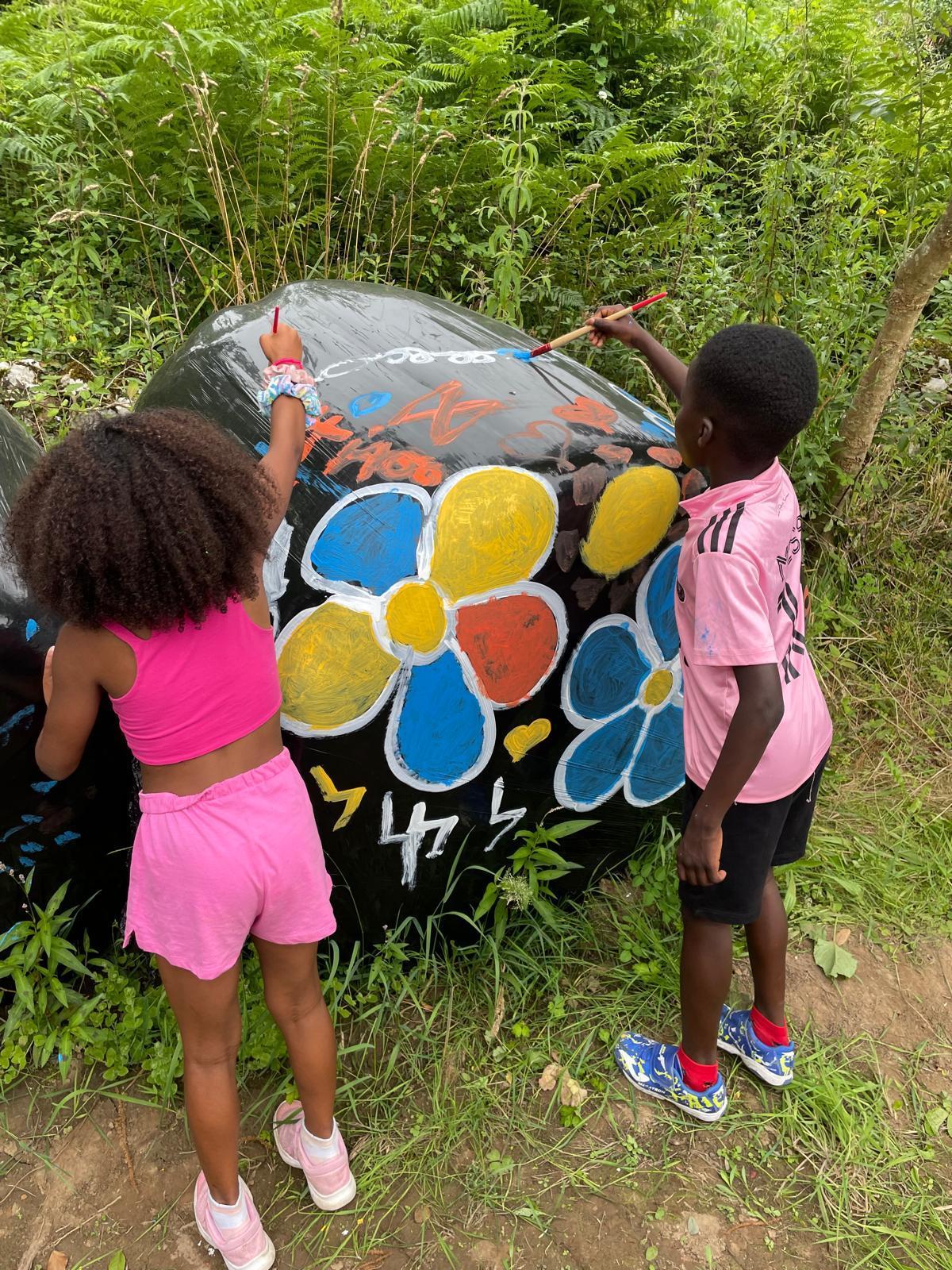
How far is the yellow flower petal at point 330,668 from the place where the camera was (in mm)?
1753

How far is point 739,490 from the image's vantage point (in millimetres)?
1610

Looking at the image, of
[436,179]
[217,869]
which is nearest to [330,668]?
[217,869]

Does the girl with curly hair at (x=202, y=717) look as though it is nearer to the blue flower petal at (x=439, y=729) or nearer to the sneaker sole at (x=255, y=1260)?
the sneaker sole at (x=255, y=1260)

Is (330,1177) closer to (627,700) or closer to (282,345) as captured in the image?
(627,700)

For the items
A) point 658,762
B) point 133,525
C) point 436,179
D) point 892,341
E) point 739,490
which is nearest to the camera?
point 133,525

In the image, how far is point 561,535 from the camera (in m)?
1.88

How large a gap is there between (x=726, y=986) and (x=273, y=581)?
3.89 feet

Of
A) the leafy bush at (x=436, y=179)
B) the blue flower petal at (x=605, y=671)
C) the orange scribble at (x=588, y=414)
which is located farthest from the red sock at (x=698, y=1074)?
the leafy bush at (x=436, y=179)

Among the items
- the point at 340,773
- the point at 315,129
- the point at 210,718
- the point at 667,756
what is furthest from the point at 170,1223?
the point at 315,129

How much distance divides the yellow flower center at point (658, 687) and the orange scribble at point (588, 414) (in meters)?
0.56

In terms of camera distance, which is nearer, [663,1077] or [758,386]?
[758,386]

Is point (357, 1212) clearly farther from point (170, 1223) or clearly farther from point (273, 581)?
point (273, 581)

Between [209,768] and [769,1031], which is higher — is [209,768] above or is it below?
above

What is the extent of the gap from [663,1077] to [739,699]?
92 cm
